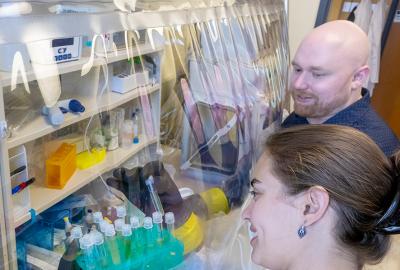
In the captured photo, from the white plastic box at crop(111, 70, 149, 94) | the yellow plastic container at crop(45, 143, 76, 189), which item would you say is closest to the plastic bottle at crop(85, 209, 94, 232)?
the yellow plastic container at crop(45, 143, 76, 189)

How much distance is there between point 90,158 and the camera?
1.03m

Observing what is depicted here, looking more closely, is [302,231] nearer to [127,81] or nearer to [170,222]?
[170,222]

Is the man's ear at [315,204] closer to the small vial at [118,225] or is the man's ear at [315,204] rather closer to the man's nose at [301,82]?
the small vial at [118,225]

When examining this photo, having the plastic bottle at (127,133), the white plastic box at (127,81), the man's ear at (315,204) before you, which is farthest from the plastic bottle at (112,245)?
the man's ear at (315,204)

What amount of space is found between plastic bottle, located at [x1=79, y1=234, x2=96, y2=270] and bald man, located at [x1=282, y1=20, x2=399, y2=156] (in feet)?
3.32

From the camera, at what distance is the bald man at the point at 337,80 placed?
4.79 ft

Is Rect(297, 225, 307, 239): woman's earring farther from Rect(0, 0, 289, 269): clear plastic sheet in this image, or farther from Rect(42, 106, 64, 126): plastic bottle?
Rect(42, 106, 64, 126): plastic bottle

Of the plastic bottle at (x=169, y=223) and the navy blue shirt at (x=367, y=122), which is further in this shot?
the navy blue shirt at (x=367, y=122)

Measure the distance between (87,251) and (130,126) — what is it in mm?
337

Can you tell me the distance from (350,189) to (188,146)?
1.66 feet

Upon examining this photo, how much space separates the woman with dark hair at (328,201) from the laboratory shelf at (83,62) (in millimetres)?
393

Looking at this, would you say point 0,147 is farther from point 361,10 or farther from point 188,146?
point 361,10

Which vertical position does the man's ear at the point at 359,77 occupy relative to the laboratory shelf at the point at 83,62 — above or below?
below

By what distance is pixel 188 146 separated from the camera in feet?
3.78
